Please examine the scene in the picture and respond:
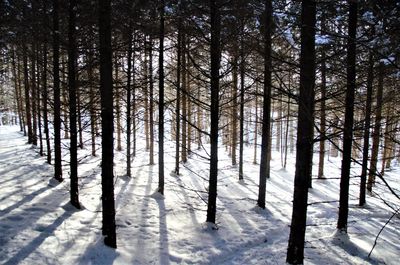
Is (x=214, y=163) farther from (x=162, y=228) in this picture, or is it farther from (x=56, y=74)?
(x=56, y=74)

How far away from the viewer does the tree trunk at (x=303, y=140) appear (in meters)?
6.23

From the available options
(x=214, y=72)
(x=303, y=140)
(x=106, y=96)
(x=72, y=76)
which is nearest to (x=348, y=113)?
(x=303, y=140)

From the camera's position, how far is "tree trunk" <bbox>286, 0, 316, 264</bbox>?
6.23m

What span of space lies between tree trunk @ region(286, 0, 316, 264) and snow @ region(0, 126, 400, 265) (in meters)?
0.66

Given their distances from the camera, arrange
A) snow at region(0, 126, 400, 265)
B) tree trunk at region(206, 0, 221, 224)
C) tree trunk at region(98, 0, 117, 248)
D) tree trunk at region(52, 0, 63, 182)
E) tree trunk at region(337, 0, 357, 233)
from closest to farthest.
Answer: tree trunk at region(98, 0, 117, 248) < snow at region(0, 126, 400, 265) < tree trunk at region(337, 0, 357, 233) < tree trunk at region(206, 0, 221, 224) < tree trunk at region(52, 0, 63, 182)

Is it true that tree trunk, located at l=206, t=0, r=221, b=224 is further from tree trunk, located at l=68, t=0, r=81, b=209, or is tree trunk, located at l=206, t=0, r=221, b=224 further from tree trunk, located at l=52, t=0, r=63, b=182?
tree trunk, located at l=52, t=0, r=63, b=182

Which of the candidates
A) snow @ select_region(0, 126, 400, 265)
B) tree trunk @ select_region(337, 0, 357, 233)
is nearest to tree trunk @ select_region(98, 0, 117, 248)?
snow @ select_region(0, 126, 400, 265)

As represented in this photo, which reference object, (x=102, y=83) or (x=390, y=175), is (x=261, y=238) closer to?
(x=102, y=83)

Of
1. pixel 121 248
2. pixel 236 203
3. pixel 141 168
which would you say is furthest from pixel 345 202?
pixel 141 168

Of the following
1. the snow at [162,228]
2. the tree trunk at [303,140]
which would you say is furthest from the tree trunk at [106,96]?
the tree trunk at [303,140]

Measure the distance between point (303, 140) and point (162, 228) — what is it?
17.8 feet

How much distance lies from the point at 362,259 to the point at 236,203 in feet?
19.5

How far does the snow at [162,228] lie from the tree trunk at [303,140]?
2.17ft

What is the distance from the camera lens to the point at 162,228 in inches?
387
